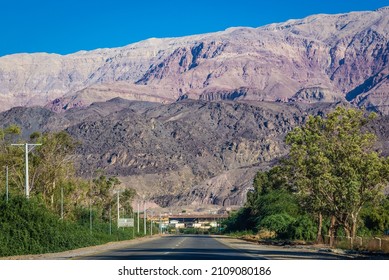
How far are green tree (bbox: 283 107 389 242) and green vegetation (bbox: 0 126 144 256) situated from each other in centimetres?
1976

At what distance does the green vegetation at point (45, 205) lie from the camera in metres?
50.8

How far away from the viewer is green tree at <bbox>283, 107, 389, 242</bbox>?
2319 inches

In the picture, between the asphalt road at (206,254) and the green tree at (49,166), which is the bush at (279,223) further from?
the asphalt road at (206,254)

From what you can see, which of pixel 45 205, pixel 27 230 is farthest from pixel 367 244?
pixel 45 205

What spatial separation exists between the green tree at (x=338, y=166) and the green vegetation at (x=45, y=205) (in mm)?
19759

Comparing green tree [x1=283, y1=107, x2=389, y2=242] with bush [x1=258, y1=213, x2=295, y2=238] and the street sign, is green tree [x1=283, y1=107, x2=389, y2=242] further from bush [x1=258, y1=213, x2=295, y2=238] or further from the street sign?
the street sign

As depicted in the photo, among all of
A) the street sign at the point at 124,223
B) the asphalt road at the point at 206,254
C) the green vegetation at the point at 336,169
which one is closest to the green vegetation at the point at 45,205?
the street sign at the point at 124,223

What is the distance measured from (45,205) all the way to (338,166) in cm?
2401

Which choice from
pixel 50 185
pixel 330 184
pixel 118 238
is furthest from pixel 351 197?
pixel 118 238

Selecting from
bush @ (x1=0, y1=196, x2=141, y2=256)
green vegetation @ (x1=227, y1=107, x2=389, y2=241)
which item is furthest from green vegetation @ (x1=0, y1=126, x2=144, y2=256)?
green vegetation @ (x1=227, y1=107, x2=389, y2=241)

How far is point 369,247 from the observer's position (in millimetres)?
48719

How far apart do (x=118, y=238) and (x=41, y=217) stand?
175 feet

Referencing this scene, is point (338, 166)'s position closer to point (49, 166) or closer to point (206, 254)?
point (206, 254)
